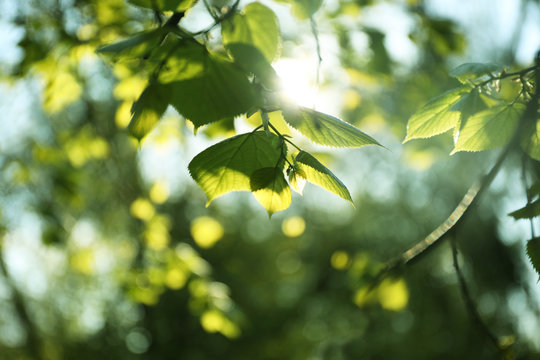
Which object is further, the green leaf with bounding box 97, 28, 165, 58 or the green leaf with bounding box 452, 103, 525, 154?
the green leaf with bounding box 452, 103, 525, 154

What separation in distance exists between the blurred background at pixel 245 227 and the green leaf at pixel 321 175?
116mm

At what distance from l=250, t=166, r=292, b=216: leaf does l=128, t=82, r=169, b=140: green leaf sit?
0.58 feet

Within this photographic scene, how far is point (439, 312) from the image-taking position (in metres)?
8.50

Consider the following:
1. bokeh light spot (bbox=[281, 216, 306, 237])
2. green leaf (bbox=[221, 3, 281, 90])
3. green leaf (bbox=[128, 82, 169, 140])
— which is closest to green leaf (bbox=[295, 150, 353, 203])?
green leaf (bbox=[221, 3, 281, 90])

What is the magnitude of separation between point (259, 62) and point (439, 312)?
9435 millimetres

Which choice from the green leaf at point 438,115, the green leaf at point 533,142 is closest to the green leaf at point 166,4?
the green leaf at point 438,115

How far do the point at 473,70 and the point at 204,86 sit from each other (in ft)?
1.58

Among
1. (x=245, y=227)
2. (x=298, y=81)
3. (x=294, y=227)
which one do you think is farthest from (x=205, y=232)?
(x=245, y=227)

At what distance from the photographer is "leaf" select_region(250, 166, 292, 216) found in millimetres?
581

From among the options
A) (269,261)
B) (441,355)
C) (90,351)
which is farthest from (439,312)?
(90,351)

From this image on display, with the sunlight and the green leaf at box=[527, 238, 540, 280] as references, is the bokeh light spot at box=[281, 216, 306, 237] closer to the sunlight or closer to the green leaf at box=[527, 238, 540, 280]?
the sunlight

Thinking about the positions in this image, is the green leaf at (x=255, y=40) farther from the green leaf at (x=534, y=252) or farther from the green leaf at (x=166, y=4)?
the green leaf at (x=534, y=252)

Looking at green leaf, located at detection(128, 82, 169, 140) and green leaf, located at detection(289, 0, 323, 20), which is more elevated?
green leaf, located at detection(289, 0, 323, 20)

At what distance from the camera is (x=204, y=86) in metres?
0.53
